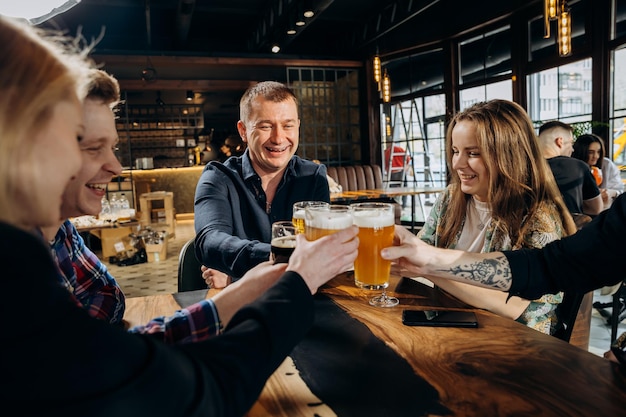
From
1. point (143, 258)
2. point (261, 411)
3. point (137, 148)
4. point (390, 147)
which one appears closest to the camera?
point (261, 411)

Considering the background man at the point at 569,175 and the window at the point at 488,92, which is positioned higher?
the window at the point at 488,92

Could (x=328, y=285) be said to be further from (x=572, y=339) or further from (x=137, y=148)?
(x=137, y=148)

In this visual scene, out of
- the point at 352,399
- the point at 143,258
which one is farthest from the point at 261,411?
the point at 143,258

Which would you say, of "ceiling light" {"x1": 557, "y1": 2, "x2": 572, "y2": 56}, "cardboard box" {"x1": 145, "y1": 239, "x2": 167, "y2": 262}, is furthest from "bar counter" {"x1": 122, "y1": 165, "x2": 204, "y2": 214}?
"ceiling light" {"x1": 557, "y1": 2, "x2": 572, "y2": 56}

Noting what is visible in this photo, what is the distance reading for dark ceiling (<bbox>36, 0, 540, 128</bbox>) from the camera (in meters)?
7.71

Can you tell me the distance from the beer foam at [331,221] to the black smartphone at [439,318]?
0.32 metres

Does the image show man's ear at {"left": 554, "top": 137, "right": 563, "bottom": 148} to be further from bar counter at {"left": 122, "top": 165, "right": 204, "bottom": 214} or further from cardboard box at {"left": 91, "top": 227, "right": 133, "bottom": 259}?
bar counter at {"left": 122, "top": 165, "right": 204, "bottom": 214}

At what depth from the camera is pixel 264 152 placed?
222cm

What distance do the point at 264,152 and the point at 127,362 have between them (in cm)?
176

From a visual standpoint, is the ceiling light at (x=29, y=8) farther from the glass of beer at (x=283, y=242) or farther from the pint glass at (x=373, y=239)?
the pint glass at (x=373, y=239)

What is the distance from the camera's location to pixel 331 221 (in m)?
1.08

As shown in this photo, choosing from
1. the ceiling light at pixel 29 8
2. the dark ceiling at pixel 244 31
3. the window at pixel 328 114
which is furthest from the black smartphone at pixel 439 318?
the window at pixel 328 114

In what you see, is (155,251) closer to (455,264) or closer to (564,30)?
(564,30)

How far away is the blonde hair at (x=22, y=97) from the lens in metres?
0.50
